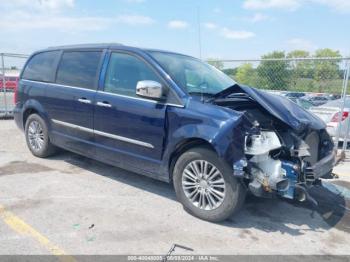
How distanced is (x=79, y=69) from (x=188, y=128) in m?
2.25

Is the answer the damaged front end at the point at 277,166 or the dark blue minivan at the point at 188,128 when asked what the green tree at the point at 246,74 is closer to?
the dark blue minivan at the point at 188,128

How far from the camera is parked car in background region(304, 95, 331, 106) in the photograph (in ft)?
29.1

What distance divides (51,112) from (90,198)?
1.85 m

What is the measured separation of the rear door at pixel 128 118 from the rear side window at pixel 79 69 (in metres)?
0.30

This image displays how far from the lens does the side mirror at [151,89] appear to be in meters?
4.05

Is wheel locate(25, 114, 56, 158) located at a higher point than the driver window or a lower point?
lower

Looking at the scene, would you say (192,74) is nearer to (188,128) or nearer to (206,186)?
(188,128)

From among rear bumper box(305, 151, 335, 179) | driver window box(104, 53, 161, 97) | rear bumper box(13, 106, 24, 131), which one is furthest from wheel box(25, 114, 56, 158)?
rear bumper box(305, 151, 335, 179)

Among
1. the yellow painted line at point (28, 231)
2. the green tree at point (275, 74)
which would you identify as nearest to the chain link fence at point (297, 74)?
the green tree at point (275, 74)

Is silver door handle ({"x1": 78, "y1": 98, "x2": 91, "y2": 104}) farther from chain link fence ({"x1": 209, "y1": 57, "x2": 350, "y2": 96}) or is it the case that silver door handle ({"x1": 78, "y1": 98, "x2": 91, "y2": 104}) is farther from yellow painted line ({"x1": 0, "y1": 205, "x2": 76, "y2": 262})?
chain link fence ({"x1": 209, "y1": 57, "x2": 350, "y2": 96})

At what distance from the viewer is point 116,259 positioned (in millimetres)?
3098

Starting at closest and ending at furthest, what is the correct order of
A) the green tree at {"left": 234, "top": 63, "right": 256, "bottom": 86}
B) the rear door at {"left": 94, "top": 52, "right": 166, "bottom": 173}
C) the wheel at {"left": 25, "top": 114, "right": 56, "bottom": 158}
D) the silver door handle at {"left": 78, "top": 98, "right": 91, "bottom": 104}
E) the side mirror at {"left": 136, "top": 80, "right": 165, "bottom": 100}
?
1. the side mirror at {"left": 136, "top": 80, "right": 165, "bottom": 100}
2. the rear door at {"left": 94, "top": 52, "right": 166, "bottom": 173}
3. the silver door handle at {"left": 78, "top": 98, "right": 91, "bottom": 104}
4. the wheel at {"left": 25, "top": 114, "right": 56, "bottom": 158}
5. the green tree at {"left": 234, "top": 63, "right": 256, "bottom": 86}

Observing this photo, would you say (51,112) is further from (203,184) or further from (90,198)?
(203,184)

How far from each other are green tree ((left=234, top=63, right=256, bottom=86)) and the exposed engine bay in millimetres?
5345
